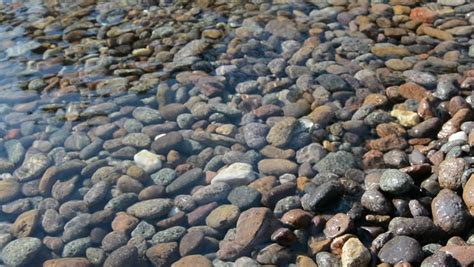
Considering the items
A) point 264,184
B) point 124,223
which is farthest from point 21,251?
point 264,184

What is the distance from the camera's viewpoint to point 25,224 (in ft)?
9.89

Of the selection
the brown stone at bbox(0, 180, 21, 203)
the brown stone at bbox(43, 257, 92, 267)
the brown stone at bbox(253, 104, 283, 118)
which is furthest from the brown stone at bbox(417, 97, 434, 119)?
the brown stone at bbox(0, 180, 21, 203)

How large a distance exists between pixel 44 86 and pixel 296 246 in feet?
7.91

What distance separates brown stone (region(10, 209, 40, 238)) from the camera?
9.78 ft

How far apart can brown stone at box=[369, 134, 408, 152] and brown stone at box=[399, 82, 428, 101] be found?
47 cm

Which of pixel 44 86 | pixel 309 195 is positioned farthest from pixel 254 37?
pixel 309 195

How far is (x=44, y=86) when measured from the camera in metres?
4.23

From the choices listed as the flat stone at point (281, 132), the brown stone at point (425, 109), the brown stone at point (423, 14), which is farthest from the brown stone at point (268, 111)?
the brown stone at point (423, 14)

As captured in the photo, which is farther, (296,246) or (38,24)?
(38,24)

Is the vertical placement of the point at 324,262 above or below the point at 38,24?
below

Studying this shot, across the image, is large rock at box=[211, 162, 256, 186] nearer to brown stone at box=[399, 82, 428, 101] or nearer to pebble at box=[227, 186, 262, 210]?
pebble at box=[227, 186, 262, 210]

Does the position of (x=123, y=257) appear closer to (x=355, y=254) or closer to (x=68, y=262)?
(x=68, y=262)

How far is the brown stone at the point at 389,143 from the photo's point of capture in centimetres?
331

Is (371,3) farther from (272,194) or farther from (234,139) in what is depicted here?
(272,194)
